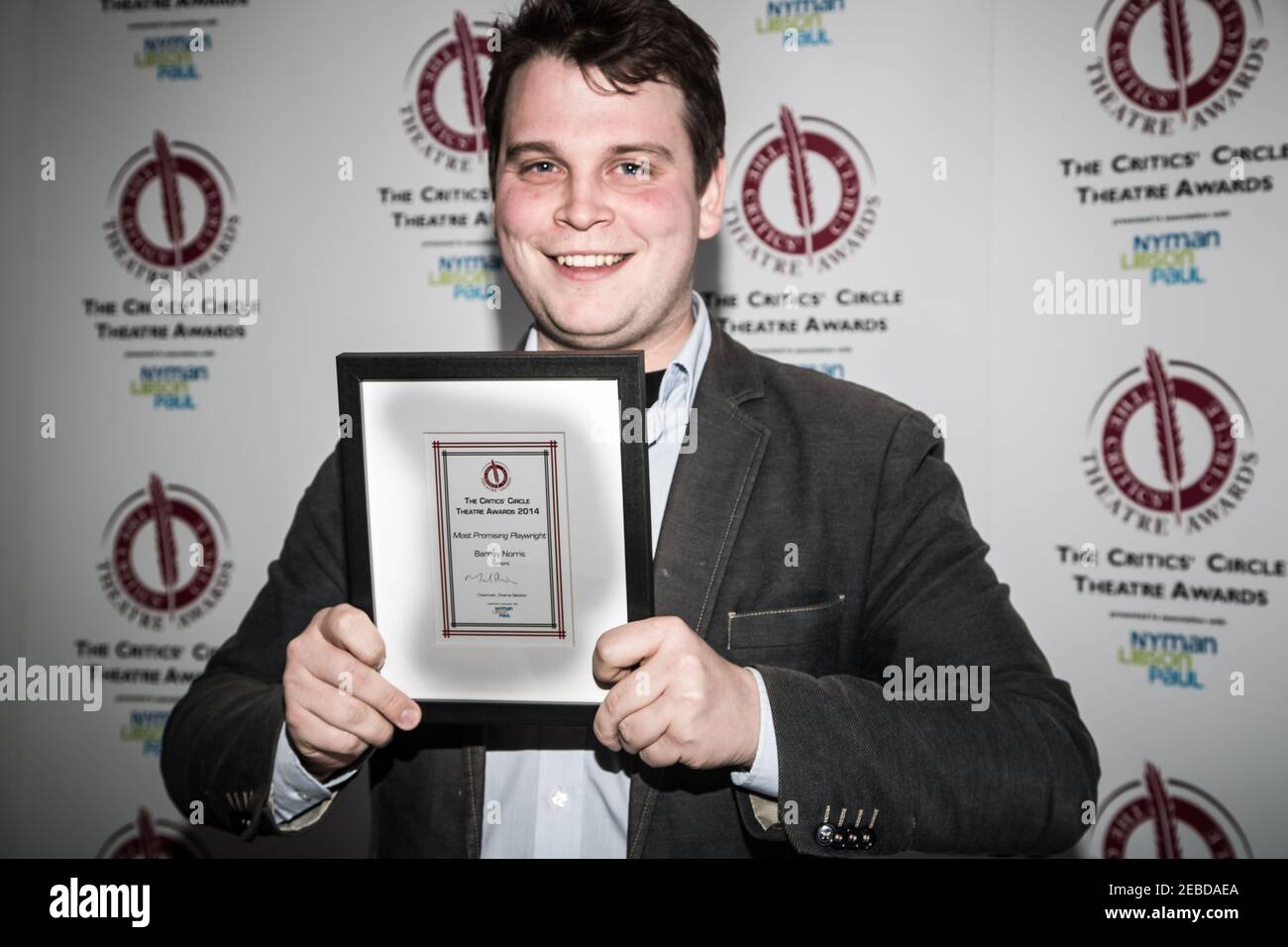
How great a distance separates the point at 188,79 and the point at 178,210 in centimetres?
44

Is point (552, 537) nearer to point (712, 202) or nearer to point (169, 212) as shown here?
point (712, 202)

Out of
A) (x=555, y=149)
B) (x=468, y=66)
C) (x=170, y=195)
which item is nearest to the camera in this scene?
(x=555, y=149)

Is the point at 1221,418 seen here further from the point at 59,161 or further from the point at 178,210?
the point at 59,161

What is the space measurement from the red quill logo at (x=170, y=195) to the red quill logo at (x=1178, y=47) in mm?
3047

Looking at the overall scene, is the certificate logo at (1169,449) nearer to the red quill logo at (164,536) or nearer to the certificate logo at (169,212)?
the certificate logo at (169,212)

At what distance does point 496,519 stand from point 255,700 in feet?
1.93

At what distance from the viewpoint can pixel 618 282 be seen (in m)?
1.57

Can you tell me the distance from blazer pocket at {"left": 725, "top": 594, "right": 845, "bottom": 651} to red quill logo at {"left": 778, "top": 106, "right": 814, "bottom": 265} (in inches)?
60.6

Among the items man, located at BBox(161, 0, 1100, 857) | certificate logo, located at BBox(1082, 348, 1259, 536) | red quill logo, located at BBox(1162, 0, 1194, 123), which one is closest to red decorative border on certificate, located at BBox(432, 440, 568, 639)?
man, located at BBox(161, 0, 1100, 857)

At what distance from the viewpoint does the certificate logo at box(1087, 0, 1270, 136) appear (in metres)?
2.45

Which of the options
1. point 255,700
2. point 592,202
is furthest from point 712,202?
point 255,700

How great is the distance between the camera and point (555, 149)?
1525 mm

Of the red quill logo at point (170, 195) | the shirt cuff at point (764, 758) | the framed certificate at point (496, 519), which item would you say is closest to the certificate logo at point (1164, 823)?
the shirt cuff at point (764, 758)

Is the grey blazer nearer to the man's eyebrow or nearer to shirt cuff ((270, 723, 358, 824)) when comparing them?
shirt cuff ((270, 723, 358, 824))
